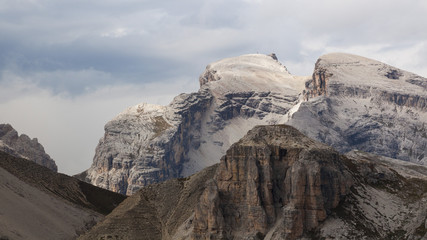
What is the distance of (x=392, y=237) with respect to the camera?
186 metres

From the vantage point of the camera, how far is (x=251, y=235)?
19712cm

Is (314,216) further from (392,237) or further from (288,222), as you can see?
(392,237)

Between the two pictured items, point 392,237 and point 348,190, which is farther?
point 348,190

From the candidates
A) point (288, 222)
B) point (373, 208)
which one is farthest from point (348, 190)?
point (288, 222)

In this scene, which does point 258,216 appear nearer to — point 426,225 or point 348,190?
point 348,190

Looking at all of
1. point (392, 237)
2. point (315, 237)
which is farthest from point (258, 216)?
point (392, 237)

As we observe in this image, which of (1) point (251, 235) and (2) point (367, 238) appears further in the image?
(1) point (251, 235)

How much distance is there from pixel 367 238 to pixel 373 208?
13642 millimetres

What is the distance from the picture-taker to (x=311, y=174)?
637ft

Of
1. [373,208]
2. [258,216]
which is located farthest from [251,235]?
[373,208]

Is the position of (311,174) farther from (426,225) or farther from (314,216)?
(426,225)

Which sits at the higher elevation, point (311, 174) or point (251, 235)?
point (311, 174)

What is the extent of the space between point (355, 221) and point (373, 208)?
339 inches

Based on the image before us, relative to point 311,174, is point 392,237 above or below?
below
